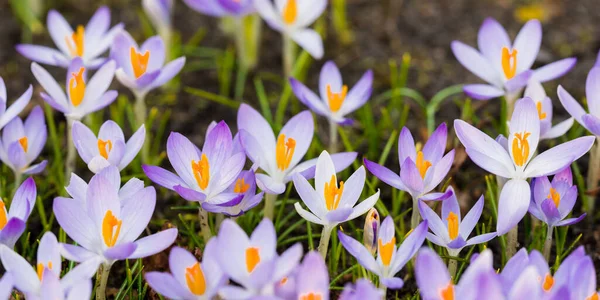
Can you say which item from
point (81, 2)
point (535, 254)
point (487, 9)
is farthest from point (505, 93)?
point (81, 2)

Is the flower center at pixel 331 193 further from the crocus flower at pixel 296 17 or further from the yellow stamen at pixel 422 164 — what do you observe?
the crocus flower at pixel 296 17

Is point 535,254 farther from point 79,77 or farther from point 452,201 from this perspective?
point 79,77

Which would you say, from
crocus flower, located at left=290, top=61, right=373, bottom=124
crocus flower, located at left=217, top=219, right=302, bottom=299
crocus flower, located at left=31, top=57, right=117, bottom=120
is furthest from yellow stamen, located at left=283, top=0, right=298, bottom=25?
crocus flower, located at left=217, top=219, right=302, bottom=299

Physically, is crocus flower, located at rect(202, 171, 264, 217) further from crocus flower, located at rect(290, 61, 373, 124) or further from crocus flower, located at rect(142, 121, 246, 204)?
crocus flower, located at rect(290, 61, 373, 124)

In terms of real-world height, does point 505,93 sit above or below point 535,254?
above

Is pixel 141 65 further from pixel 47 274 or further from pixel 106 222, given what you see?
pixel 47 274

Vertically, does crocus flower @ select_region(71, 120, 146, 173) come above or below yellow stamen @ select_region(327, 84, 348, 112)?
below
